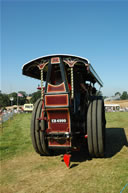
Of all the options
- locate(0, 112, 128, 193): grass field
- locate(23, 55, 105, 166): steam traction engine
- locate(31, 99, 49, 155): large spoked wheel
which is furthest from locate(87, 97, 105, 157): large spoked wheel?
locate(31, 99, 49, 155): large spoked wheel

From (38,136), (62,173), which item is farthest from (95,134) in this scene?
(38,136)

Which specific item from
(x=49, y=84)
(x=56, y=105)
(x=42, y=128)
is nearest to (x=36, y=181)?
(x=42, y=128)

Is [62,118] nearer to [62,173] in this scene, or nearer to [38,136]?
[38,136]

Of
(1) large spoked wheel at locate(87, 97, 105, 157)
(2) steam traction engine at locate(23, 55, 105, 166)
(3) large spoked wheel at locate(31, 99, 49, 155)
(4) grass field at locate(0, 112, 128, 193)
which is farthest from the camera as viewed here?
(3) large spoked wheel at locate(31, 99, 49, 155)

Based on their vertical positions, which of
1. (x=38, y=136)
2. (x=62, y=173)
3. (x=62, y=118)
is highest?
(x=62, y=118)

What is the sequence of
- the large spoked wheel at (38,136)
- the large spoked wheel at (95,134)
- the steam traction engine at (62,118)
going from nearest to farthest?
the steam traction engine at (62,118)
the large spoked wheel at (95,134)
the large spoked wheel at (38,136)

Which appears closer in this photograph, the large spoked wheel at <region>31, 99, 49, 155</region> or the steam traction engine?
the steam traction engine

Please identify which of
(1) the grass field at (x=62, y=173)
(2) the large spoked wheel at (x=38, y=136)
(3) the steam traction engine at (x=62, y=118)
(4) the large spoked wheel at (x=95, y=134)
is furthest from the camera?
(2) the large spoked wheel at (x=38, y=136)

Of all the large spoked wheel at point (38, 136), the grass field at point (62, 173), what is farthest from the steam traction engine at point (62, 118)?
the grass field at point (62, 173)

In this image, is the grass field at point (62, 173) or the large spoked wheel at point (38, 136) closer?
the grass field at point (62, 173)

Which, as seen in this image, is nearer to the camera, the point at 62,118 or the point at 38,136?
the point at 62,118

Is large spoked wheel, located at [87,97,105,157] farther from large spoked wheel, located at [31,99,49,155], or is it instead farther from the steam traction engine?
large spoked wheel, located at [31,99,49,155]

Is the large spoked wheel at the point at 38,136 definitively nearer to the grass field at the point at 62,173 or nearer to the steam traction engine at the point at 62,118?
the steam traction engine at the point at 62,118

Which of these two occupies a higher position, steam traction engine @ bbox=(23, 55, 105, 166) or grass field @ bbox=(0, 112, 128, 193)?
steam traction engine @ bbox=(23, 55, 105, 166)
